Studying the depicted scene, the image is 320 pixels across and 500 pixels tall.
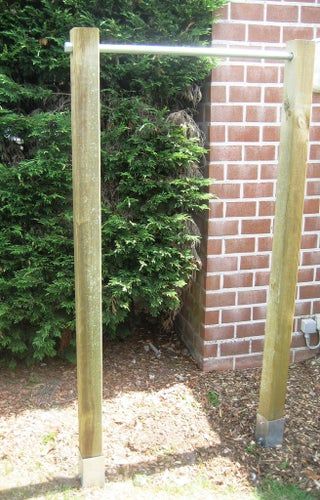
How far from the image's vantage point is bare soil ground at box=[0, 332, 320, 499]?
2.47m

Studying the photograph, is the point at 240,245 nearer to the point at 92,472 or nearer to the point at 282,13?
the point at 282,13

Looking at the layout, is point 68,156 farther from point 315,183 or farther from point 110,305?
point 315,183

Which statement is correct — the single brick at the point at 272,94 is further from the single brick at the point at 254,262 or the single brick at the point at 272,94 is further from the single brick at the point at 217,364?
the single brick at the point at 217,364

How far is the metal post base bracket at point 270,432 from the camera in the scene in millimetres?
2686

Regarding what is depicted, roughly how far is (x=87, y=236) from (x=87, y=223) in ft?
0.17

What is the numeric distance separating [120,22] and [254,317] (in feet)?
6.09

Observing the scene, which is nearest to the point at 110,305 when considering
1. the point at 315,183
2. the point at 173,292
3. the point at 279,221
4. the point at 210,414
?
the point at 173,292

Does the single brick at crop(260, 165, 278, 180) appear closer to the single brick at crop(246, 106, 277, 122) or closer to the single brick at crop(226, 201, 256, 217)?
the single brick at crop(226, 201, 256, 217)

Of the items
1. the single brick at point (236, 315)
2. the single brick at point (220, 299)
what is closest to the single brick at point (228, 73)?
the single brick at point (220, 299)

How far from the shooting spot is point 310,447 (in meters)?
Result: 2.70

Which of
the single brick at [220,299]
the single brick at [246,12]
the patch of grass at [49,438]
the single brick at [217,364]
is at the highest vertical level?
the single brick at [246,12]

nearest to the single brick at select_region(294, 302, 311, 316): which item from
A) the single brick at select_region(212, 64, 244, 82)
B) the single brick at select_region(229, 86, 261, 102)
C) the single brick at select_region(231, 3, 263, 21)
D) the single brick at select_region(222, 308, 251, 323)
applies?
the single brick at select_region(222, 308, 251, 323)

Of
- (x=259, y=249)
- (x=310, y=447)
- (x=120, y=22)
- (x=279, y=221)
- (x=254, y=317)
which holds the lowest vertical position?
(x=310, y=447)

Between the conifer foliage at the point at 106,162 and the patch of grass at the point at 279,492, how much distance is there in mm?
1099
